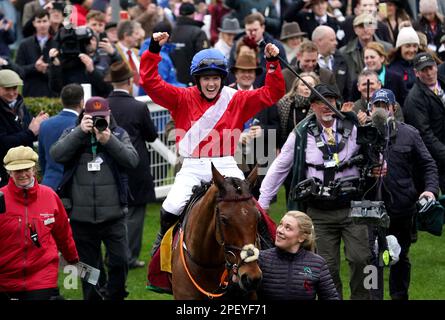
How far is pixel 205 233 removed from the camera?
9.66 meters

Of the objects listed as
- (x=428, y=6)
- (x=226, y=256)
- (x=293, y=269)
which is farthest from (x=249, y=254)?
(x=428, y=6)

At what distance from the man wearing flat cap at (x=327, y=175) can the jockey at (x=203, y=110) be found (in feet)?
2.64

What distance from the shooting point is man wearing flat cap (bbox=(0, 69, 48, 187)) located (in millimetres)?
13148

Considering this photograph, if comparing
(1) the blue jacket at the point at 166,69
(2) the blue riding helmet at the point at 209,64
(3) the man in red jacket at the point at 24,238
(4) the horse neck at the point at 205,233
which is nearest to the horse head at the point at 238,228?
(4) the horse neck at the point at 205,233

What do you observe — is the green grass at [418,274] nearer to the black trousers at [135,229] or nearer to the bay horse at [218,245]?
the black trousers at [135,229]

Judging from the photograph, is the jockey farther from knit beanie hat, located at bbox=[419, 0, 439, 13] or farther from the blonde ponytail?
knit beanie hat, located at bbox=[419, 0, 439, 13]

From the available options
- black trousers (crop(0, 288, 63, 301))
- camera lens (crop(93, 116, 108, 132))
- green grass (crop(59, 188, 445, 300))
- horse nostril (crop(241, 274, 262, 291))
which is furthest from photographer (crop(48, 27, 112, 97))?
horse nostril (crop(241, 274, 262, 291))

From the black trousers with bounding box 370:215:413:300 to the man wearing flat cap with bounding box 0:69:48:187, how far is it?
3.69 m

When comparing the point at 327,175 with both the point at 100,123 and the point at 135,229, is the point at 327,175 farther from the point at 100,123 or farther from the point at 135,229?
the point at 135,229

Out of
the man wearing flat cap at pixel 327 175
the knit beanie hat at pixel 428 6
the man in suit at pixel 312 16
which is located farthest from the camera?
the man in suit at pixel 312 16

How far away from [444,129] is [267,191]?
3199mm

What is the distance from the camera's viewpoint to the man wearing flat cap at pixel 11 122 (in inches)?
518
